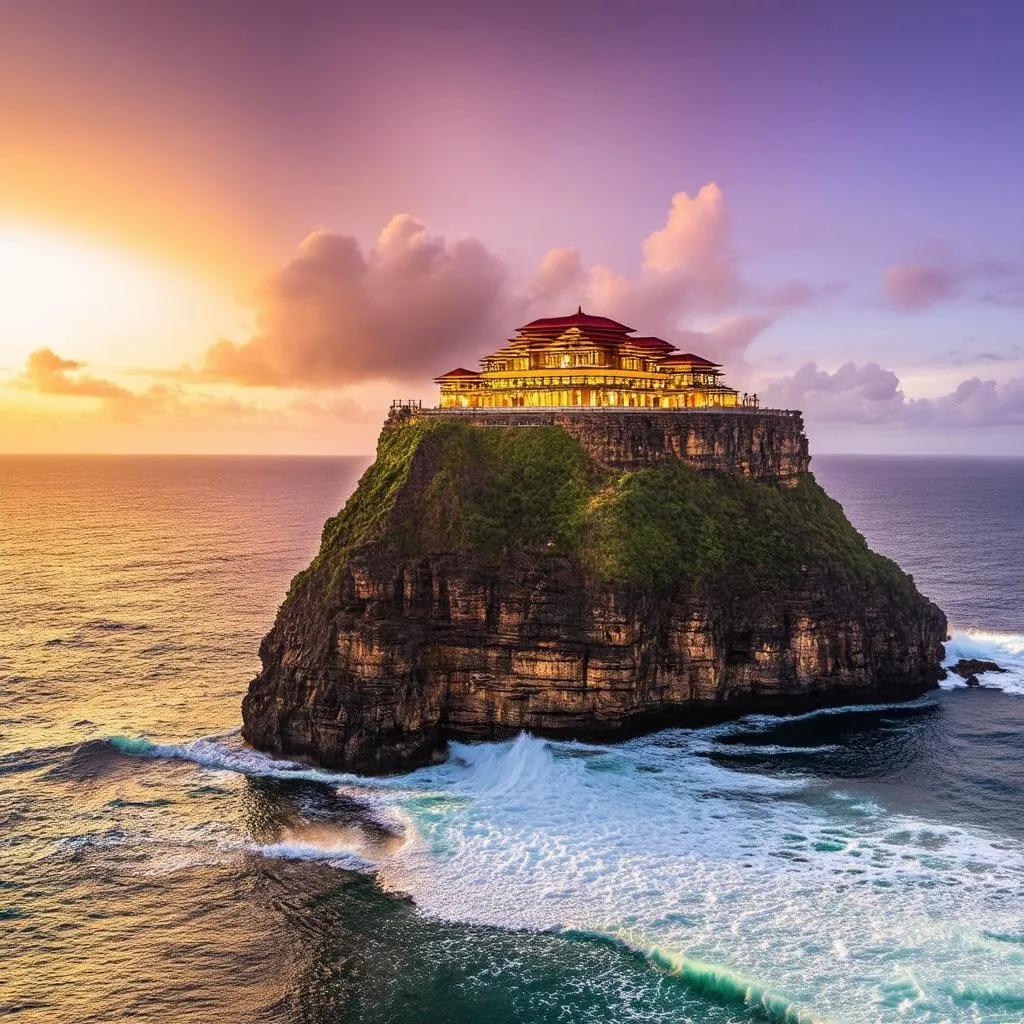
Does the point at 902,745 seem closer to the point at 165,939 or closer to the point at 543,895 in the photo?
the point at 543,895

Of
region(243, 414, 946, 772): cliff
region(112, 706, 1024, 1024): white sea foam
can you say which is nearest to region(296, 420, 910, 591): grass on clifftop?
region(243, 414, 946, 772): cliff

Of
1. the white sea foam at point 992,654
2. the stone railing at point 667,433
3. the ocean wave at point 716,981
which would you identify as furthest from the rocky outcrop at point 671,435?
the ocean wave at point 716,981

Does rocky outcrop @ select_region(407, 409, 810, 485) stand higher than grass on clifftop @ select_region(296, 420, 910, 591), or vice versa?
rocky outcrop @ select_region(407, 409, 810, 485)

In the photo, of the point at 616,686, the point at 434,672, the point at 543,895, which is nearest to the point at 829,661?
the point at 616,686

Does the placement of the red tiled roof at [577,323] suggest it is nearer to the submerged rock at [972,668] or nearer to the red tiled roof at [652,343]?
the red tiled roof at [652,343]

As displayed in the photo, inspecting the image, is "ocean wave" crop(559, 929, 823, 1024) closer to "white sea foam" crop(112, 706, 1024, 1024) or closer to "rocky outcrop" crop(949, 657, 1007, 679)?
"white sea foam" crop(112, 706, 1024, 1024)

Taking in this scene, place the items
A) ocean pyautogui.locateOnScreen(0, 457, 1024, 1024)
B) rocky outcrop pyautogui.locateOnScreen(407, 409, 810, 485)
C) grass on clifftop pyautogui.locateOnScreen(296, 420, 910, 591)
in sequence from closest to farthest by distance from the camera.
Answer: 1. ocean pyautogui.locateOnScreen(0, 457, 1024, 1024)
2. grass on clifftop pyautogui.locateOnScreen(296, 420, 910, 591)
3. rocky outcrop pyautogui.locateOnScreen(407, 409, 810, 485)
